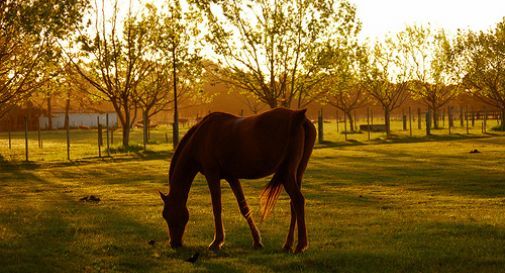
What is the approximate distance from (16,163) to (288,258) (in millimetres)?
25586

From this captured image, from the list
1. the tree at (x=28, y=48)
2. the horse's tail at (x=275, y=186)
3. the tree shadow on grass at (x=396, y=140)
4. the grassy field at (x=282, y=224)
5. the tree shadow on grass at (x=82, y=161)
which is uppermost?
the tree at (x=28, y=48)

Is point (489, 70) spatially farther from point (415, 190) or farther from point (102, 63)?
point (415, 190)

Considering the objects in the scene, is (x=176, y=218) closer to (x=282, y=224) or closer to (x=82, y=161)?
(x=282, y=224)

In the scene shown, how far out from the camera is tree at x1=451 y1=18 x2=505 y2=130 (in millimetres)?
57156

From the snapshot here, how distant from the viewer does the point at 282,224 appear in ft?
39.3

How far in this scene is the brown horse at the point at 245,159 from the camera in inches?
360

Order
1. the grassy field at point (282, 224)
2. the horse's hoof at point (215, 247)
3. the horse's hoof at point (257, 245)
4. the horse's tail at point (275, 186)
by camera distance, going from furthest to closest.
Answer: the horse's hoof at point (257, 245) → the horse's hoof at point (215, 247) → the horse's tail at point (275, 186) → the grassy field at point (282, 224)

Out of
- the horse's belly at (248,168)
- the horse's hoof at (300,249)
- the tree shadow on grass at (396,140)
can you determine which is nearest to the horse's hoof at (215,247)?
the horse's belly at (248,168)

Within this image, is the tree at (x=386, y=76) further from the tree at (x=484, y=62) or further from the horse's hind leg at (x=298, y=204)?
the horse's hind leg at (x=298, y=204)

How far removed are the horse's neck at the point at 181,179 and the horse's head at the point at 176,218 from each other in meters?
0.12

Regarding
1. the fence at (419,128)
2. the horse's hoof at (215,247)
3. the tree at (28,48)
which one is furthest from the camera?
the fence at (419,128)

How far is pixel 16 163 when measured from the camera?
30.8 metres

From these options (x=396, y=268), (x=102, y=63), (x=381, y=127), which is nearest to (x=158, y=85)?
(x=102, y=63)

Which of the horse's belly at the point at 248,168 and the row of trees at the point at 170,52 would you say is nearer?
the horse's belly at the point at 248,168
